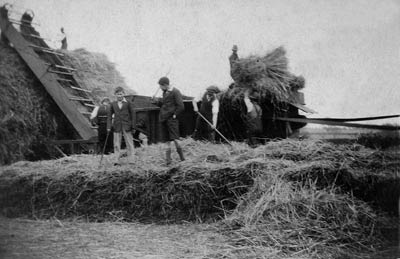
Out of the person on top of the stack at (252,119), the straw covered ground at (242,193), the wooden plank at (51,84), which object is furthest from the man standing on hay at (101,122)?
the person on top of the stack at (252,119)

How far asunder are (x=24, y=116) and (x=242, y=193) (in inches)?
193

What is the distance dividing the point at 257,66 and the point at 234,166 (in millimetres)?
2476

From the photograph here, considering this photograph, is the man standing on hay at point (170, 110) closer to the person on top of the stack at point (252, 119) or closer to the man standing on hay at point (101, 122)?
the person on top of the stack at point (252, 119)

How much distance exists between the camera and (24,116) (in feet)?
25.0

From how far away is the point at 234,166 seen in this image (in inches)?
194

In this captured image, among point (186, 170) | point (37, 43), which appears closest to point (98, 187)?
point (186, 170)

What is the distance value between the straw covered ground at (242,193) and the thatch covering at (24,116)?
0.75 metres

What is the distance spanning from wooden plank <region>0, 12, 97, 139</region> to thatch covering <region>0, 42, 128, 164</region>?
5.6 inches

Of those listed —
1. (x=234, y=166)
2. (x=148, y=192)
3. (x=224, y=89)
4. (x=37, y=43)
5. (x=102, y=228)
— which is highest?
(x=37, y=43)

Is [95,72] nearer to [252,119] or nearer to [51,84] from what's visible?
[51,84]

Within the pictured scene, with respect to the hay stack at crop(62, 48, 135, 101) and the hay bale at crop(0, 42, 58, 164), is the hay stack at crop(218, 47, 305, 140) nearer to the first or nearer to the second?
the hay bale at crop(0, 42, 58, 164)

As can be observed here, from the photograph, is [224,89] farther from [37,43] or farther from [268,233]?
[37,43]

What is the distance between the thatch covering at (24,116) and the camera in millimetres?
7246

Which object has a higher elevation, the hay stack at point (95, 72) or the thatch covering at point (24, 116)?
the hay stack at point (95, 72)
